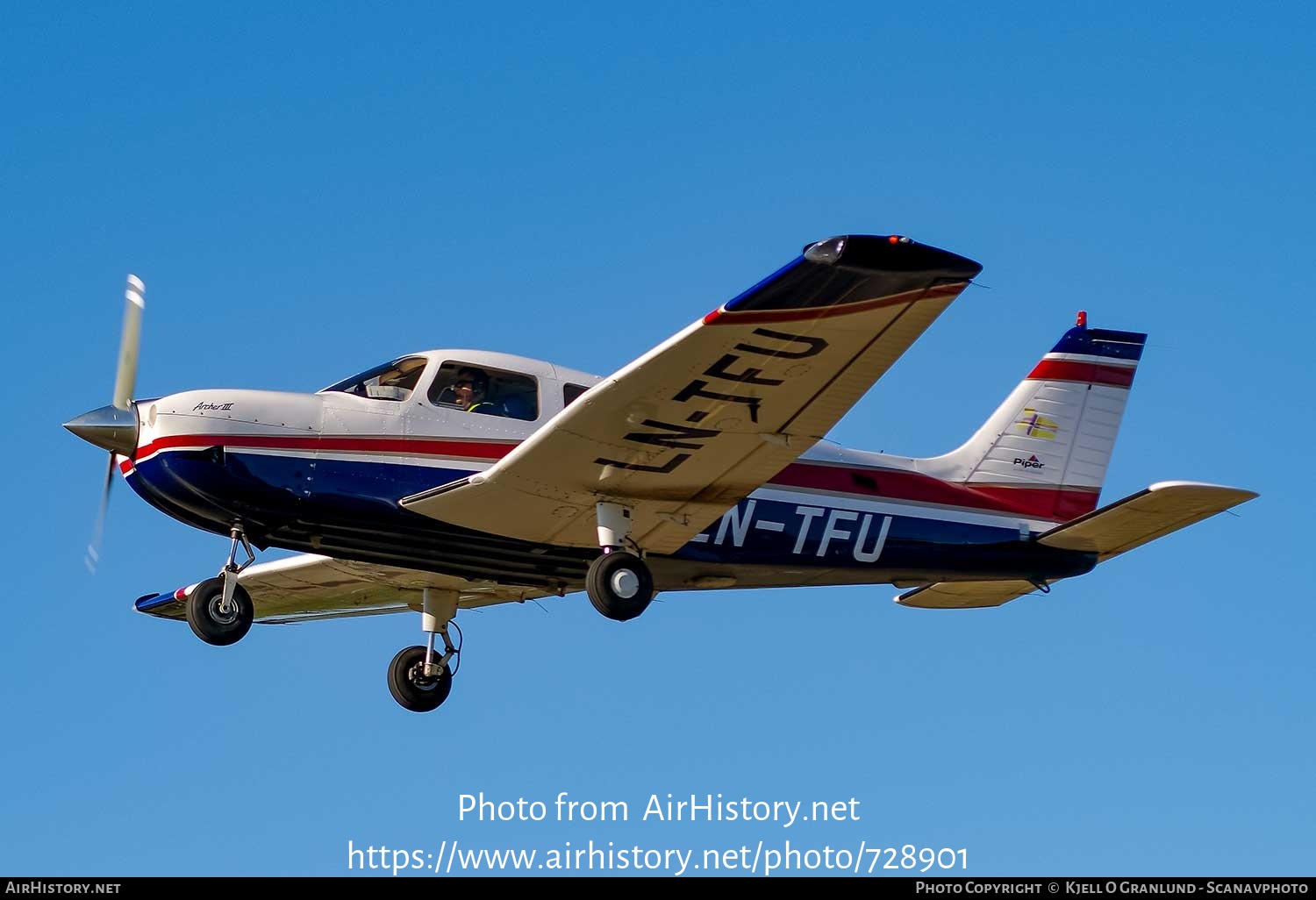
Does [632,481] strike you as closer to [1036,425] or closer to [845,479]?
[845,479]

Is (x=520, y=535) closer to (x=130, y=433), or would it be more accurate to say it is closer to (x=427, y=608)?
(x=427, y=608)

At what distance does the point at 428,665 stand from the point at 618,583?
3.46 metres

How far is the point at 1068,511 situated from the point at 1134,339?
2.29 meters

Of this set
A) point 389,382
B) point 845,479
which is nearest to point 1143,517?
point 845,479

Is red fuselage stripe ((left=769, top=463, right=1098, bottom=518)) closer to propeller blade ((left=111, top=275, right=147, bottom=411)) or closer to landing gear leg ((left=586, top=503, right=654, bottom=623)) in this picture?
landing gear leg ((left=586, top=503, right=654, bottom=623))

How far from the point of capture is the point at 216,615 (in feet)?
49.4

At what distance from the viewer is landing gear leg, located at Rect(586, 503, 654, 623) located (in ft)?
48.9

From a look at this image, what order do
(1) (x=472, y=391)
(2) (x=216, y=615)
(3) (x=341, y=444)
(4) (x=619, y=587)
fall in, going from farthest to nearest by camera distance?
(1) (x=472, y=391) → (3) (x=341, y=444) → (2) (x=216, y=615) → (4) (x=619, y=587)

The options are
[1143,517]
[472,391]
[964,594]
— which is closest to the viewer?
[472,391]

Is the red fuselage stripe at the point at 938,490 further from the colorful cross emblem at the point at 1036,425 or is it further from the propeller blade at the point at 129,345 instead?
the propeller blade at the point at 129,345

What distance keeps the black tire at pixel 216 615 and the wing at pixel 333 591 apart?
171 centimetres

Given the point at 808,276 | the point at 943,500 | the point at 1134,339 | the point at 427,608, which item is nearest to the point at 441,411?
the point at 427,608

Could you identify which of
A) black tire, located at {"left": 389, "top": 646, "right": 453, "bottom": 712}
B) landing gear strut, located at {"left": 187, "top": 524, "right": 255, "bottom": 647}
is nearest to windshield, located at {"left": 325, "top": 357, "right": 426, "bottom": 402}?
landing gear strut, located at {"left": 187, "top": 524, "right": 255, "bottom": 647}

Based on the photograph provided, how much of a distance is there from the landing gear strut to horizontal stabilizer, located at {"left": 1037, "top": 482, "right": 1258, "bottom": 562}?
310 inches
